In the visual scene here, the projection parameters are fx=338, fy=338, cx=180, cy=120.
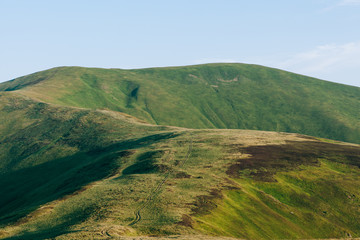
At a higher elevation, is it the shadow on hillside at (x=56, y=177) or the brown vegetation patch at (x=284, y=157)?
the brown vegetation patch at (x=284, y=157)

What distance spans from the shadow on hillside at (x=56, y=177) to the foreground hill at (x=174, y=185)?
20.4 inches

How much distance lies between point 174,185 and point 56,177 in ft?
177

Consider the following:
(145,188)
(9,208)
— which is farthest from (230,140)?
(9,208)

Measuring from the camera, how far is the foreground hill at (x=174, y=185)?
61594 mm

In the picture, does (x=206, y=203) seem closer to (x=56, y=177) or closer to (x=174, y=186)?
(x=174, y=186)

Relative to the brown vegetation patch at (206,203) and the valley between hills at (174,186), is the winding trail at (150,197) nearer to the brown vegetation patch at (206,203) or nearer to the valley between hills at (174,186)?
the valley between hills at (174,186)

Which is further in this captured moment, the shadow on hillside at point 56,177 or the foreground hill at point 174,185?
the shadow on hillside at point 56,177

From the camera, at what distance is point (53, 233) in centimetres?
5341

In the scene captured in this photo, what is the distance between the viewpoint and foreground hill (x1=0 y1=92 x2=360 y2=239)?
61.6 metres

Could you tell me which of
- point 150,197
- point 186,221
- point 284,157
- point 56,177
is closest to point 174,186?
point 150,197

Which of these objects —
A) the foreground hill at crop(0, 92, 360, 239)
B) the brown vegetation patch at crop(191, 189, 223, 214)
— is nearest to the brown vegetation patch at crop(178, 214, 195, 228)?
the foreground hill at crop(0, 92, 360, 239)

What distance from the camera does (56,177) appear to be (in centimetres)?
11531

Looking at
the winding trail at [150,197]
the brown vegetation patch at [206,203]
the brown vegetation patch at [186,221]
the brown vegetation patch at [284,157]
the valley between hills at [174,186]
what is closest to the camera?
the brown vegetation patch at [186,221]

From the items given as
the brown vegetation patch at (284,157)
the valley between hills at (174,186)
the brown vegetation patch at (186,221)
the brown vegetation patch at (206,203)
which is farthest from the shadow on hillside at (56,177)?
the brown vegetation patch at (284,157)
